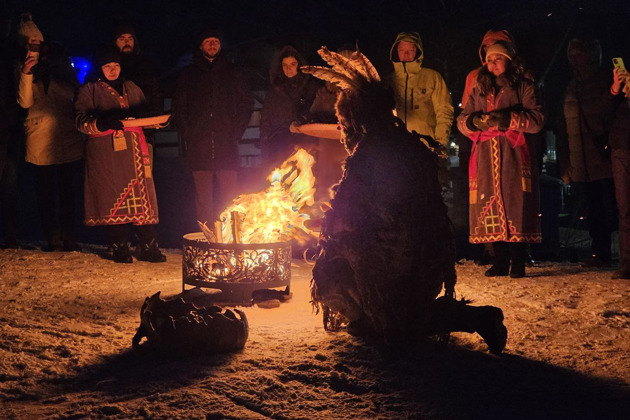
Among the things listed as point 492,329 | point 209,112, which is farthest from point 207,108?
point 492,329

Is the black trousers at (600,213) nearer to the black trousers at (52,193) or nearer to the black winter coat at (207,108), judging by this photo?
the black winter coat at (207,108)

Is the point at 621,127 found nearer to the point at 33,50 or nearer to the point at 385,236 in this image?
the point at 385,236

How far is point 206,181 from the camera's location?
8.48 meters

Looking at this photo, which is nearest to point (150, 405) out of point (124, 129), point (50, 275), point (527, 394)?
point (527, 394)

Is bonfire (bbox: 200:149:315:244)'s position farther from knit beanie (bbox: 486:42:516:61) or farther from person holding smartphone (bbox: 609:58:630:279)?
person holding smartphone (bbox: 609:58:630:279)

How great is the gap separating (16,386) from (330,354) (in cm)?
173

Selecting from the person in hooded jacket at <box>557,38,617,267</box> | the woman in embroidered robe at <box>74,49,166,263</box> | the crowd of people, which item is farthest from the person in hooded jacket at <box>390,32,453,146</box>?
the woman in embroidered robe at <box>74,49,166,263</box>

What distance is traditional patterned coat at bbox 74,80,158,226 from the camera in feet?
25.7

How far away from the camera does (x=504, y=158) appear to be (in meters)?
7.02

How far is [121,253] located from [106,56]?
2206 mm

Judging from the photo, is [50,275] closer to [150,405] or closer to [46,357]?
[46,357]

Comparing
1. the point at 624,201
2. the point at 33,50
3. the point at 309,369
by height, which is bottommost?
the point at 309,369

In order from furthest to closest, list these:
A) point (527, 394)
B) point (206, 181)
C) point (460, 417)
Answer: point (206, 181)
point (527, 394)
point (460, 417)

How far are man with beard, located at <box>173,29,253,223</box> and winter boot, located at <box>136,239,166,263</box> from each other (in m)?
0.63
